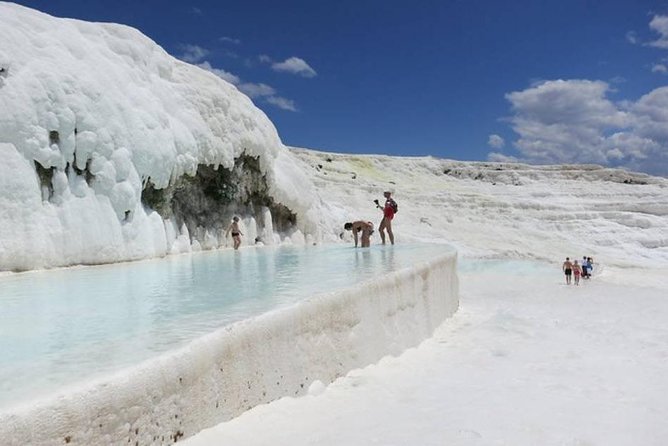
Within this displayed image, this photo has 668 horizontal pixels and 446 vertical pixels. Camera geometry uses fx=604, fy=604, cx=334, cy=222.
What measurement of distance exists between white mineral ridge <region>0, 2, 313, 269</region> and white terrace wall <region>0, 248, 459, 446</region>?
16.7ft

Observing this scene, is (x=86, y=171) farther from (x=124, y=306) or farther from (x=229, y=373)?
(x=229, y=373)

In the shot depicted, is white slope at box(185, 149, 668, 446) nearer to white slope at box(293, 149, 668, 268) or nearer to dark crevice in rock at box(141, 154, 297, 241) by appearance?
white slope at box(293, 149, 668, 268)

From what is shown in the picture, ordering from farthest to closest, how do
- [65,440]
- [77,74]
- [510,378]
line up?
1. [77,74]
2. [510,378]
3. [65,440]

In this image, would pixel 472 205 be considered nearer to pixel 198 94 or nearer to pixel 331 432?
pixel 198 94

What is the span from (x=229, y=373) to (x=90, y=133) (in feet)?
23.1

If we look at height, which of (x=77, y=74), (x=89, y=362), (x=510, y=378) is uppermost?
(x=77, y=74)

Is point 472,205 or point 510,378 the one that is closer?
point 510,378

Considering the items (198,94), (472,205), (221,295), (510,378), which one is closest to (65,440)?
(221,295)

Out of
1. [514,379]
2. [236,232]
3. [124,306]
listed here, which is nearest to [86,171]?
[236,232]

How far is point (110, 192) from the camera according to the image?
983cm

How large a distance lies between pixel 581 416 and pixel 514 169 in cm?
4242

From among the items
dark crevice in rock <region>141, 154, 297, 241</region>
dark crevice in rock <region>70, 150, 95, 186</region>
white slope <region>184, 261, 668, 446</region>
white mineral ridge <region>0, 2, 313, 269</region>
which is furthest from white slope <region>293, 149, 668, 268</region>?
white slope <region>184, 261, 668, 446</region>

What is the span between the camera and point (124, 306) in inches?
191

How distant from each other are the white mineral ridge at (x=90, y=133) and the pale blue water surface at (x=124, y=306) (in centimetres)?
85
